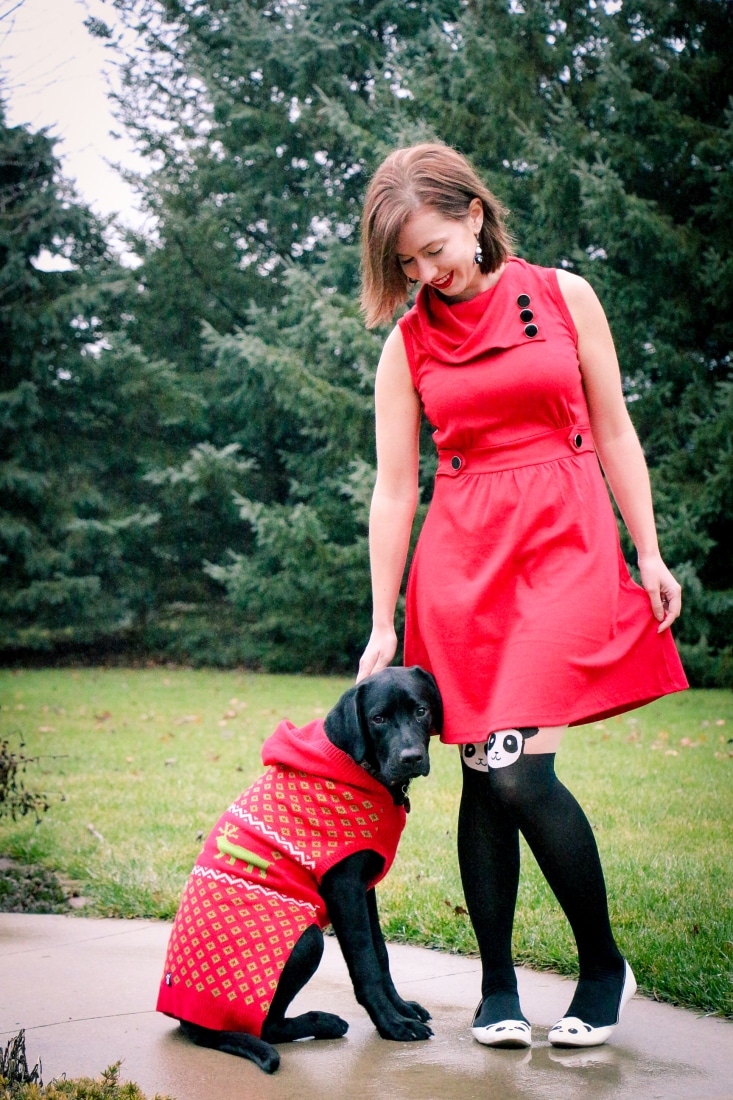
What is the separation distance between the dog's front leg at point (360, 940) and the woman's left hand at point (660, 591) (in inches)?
37.1

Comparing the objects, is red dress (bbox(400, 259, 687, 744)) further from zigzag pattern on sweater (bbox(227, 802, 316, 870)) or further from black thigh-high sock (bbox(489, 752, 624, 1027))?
zigzag pattern on sweater (bbox(227, 802, 316, 870))

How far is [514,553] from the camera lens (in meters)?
2.64

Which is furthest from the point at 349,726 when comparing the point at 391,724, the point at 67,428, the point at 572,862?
the point at 67,428

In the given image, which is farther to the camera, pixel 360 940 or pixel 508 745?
pixel 360 940

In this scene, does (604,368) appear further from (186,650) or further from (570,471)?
(186,650)

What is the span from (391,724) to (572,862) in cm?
57

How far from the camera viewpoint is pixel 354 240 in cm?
1667

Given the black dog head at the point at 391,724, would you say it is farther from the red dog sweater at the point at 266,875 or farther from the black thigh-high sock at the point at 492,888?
the black thigh-high sock at the point at 492,888

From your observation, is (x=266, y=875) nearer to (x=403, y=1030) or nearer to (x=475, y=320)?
(x=403, y=1030)

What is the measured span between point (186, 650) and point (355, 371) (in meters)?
5.59

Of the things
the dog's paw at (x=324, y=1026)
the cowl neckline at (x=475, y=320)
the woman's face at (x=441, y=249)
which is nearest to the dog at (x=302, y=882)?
the dog's paw at (x=324, y=1026)

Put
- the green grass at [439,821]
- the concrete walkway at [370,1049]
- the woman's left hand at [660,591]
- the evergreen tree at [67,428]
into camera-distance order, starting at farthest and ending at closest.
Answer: the evergreen tree at [67,428]
the green grass at [439,821]
the woman's left hand at [660,591]
the concrete walkway at [370,1049]

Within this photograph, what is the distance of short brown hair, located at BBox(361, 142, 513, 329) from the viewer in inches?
105

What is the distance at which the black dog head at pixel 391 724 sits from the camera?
2.72 meters
